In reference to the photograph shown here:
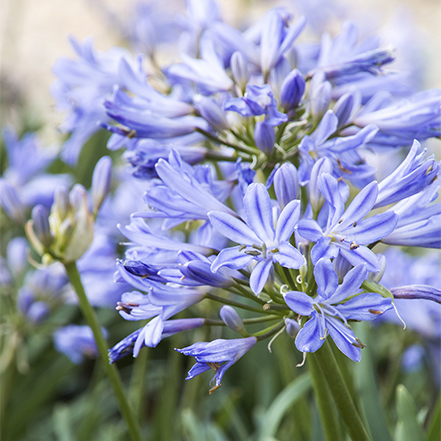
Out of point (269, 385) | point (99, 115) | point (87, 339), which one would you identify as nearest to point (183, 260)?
point (99, 115)

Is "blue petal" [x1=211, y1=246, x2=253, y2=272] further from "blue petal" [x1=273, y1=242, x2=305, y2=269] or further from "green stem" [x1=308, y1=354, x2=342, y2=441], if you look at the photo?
"green stem" [x1=308, y1=354, x2=342, y2=441]

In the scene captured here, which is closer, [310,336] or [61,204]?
[310,336]

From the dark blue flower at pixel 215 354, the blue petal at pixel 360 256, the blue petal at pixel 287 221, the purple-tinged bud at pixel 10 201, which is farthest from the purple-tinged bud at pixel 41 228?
the blue petal at pixel 360 256

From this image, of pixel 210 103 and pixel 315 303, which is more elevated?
pixel 210 103

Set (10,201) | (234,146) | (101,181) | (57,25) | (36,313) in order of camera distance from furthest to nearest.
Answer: (57,25)
(36,313)
(10,201)
(101,181)
(234,146)

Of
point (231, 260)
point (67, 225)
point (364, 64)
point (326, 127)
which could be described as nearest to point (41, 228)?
point (67, 225)

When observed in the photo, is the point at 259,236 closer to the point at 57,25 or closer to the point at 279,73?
the point at 279,73

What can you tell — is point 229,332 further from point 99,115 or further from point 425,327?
point 99,115

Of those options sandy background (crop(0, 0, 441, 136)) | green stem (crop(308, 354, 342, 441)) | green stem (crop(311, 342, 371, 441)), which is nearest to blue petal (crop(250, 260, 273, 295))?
green stem (crop(311, 342, 371, 441))
